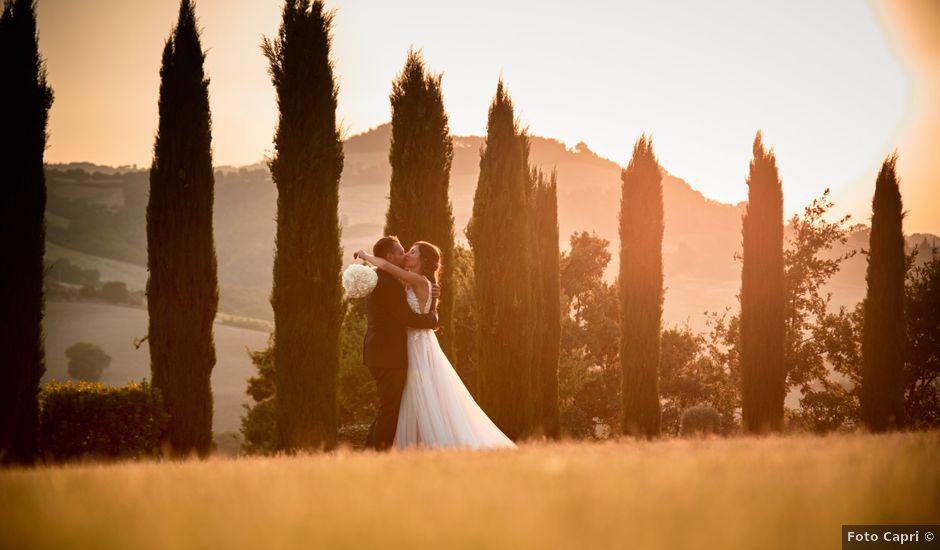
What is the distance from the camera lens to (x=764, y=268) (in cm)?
2192

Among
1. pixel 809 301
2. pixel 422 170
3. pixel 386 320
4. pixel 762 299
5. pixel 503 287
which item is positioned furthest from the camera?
pixel 809 301

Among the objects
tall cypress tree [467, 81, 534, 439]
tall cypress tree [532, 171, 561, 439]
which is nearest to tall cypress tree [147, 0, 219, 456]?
tall cypress tree [467, 81, 534, 439]

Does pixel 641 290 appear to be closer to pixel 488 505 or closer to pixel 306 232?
pixel 306 232

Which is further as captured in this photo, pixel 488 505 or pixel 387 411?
pixel 387 411

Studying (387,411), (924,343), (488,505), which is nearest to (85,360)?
(924,343)

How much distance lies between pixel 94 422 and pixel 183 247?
133 inches

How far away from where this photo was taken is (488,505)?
3.71 metres

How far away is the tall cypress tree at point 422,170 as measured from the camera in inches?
614

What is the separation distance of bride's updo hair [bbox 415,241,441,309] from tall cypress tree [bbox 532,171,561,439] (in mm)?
8751

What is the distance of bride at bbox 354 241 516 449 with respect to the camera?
980 centimetres

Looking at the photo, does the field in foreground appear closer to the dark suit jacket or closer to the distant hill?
the dark suit jacket

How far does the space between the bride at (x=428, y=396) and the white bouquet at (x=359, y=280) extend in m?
0.44

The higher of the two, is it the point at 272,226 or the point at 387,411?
the point at 272,226

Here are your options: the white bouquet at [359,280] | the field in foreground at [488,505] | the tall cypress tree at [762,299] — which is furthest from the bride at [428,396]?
the tall cypress tree at [762,299]
